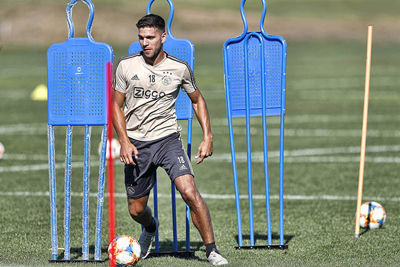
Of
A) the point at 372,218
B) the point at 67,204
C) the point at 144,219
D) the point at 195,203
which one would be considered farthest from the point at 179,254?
the point at 372,218

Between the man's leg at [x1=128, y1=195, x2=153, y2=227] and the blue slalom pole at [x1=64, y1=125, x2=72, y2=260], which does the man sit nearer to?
the man's leg at [x1=128, y1=195, x2=153, y2=227]

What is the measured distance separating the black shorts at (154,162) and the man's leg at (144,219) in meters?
0.11

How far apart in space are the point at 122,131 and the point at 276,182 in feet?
21.7

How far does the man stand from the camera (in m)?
8.76

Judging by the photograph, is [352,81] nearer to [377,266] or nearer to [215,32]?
[377,266]

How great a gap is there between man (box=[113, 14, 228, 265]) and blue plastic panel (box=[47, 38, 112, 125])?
249 mm

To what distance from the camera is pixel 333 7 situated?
84.0 meters

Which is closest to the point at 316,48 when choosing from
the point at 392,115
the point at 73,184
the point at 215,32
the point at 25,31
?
the point at 215,32

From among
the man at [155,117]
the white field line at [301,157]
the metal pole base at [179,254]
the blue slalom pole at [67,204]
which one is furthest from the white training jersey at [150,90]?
the white field line at [301,157]

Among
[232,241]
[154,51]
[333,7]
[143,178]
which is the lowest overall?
[232,241]

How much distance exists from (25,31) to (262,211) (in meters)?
58.7

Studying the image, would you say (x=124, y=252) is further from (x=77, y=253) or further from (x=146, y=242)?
(x=77, y=253)

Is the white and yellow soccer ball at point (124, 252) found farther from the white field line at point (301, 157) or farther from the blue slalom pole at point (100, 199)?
the white field line at point (301, 157)

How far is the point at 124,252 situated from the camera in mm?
8656
